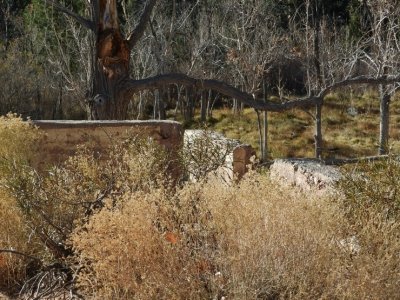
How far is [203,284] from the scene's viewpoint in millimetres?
4355

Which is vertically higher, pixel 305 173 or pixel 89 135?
pixel 89 135

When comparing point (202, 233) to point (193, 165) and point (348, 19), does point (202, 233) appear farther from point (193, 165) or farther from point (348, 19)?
point (348, 19)

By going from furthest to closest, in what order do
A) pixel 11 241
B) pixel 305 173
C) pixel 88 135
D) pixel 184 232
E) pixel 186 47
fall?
pixel 186 47 < pixel 88 135 < pixel 305 173 < pixel 11 241 < pixel 184 232

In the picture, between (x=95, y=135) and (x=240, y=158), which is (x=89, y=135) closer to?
(x=95, y=135)

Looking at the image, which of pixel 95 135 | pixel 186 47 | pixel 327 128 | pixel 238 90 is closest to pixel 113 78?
pixel 238 90

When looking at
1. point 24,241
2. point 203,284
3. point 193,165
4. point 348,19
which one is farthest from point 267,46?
point 203,284

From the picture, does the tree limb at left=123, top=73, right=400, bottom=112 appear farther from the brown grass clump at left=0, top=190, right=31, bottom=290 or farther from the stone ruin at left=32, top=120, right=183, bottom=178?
the brown grass clump at left=0, top=190, right=31, bottom=290

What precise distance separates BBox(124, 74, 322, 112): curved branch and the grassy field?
1045 centimetres

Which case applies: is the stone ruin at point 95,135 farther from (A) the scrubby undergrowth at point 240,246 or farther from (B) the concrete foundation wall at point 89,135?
(A) the scrubby undergrowth at point 240,246

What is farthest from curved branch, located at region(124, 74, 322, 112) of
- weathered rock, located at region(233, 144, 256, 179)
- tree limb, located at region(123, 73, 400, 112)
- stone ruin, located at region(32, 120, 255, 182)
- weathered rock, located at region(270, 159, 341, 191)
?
stone ruin, located at region(32, 120, 255, 182)

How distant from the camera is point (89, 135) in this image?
852 centimetres

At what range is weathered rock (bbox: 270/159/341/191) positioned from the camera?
7329mm

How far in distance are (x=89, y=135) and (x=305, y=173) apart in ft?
8.54

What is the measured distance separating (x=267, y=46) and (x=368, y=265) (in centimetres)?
1868
